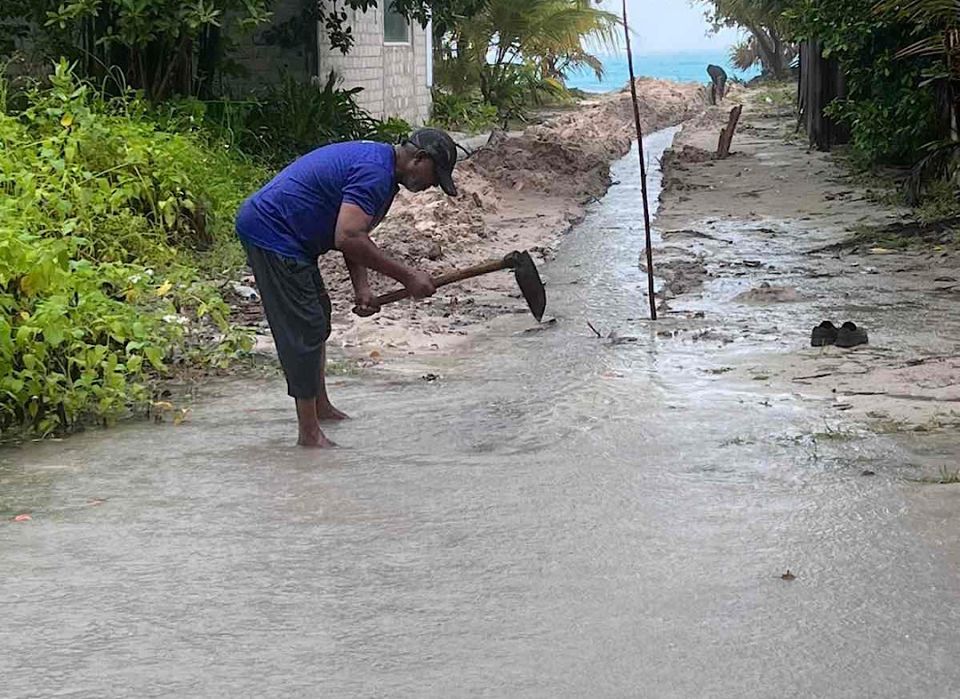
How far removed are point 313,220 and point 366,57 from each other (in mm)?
14065

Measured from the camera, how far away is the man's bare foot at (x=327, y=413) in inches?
246

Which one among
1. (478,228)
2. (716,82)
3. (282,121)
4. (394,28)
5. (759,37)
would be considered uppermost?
(759,37)

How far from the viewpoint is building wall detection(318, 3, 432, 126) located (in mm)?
18266

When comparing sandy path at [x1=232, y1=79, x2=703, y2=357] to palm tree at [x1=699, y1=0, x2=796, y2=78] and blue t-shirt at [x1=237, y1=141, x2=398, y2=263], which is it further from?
palm tree at [x1=699, y1=0, x2=796, y2=78]

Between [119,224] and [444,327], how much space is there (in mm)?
2297

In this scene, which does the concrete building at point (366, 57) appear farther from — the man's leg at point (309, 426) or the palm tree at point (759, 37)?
the palm tree at point (759, 37)

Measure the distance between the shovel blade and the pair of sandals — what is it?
1.63m

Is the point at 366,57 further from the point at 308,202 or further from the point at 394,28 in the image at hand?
→ the point at 308,202

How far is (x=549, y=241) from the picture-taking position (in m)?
12.5

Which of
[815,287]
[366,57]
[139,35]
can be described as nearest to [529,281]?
[815,287]

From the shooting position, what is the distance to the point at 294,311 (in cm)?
562

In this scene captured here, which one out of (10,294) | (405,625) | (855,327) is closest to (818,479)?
(405,625)

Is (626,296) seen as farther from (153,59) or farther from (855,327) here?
(153,59)

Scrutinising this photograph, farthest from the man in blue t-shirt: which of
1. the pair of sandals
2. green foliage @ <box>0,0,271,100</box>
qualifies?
green foliage @ <box>0,0,271,100</box>
